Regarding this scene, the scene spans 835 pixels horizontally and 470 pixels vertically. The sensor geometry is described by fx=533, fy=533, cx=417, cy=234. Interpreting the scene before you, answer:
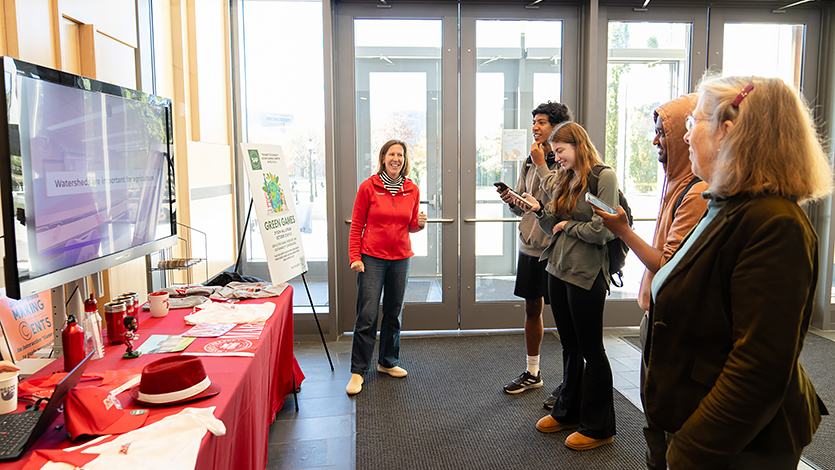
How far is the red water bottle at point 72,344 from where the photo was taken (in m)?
1.65

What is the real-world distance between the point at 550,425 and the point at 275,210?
200 centimetres

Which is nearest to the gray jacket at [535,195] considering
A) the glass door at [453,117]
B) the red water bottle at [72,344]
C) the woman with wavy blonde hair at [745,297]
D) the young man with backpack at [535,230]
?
the young man with backpack at [535,230]

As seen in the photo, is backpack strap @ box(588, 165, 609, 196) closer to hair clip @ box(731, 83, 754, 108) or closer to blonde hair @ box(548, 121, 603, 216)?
blonde hair @ box(548, 121, 603, 216)

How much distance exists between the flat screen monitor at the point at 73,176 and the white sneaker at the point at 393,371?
174cm

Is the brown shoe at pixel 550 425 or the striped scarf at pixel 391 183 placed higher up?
the striped scarf at pixel 391 183

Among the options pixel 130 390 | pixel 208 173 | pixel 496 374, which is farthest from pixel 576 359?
pixel 208 173

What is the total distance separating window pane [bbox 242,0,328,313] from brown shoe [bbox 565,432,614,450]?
8.44 feet

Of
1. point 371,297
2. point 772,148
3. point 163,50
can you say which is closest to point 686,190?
point 772,148

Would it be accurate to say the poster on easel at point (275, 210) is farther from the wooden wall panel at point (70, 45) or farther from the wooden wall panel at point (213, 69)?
the wooden wall panel at point (70, 45)

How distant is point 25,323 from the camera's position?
6.47 ft

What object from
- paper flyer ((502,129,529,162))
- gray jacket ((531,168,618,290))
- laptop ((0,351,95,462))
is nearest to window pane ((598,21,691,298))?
paper flyer ((502,129,529,162))

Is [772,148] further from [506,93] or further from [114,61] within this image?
[506,93]

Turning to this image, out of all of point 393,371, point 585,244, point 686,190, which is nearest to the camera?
point 686,190

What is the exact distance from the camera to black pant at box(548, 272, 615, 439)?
243 centimetres
